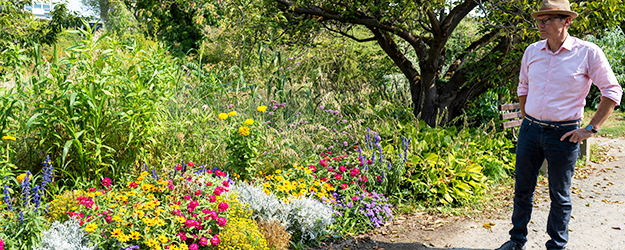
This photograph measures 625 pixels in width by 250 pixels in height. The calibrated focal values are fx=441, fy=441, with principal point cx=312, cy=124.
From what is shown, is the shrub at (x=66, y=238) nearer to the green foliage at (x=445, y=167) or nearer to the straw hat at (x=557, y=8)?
the green foliage at (x=445, y=167)

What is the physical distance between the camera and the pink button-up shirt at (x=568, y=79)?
8.64 feet

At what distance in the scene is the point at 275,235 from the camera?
9.72 ft

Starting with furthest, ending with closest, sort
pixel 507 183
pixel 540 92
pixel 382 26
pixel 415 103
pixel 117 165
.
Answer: pixel 415 103
pixel 382 26
pixel 507 183
pixel 117 165
pixel 540 92

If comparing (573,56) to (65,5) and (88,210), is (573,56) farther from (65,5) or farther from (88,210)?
(65,5)

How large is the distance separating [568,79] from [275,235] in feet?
6.88

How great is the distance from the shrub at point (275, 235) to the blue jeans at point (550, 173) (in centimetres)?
165

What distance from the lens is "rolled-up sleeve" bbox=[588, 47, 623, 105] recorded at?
262 cm

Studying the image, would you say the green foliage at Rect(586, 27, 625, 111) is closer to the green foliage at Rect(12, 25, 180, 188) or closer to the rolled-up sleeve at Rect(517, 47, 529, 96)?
the rolled-up sleeve at Rect(517, 47, 529, 96)

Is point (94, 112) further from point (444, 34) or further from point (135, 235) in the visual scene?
point (444, 34)

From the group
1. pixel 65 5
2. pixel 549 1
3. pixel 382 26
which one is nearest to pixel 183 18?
pixel 65 5

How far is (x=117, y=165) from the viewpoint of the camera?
3.44 meters

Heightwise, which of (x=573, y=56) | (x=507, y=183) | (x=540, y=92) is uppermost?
(x=573, y=56)

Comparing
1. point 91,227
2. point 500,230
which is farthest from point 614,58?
point 91,227

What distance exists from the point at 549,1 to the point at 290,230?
2.31m
